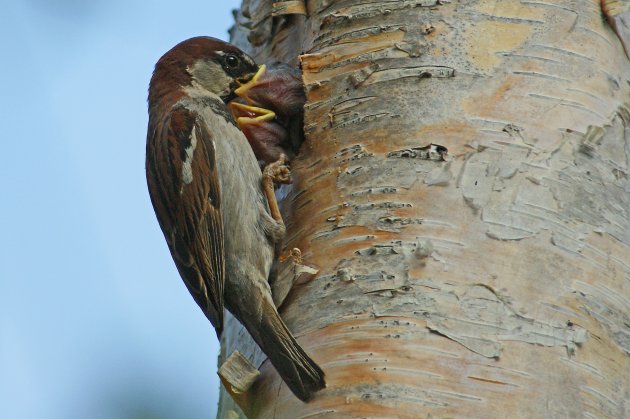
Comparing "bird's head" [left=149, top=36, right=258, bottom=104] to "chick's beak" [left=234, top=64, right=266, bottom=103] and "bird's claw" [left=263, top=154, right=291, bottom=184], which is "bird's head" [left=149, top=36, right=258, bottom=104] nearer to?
"chick's beak" [left=234, top=64, right=266, bottom=103]

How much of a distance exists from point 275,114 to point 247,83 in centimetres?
30

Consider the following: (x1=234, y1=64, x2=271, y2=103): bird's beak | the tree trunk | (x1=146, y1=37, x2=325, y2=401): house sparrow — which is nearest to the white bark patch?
(x1=146, y1=37, x2=325, y2=401): house sparrow

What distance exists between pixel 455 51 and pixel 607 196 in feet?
2.06

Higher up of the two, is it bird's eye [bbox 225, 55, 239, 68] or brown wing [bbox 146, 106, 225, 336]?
bird's eye [bbox 225, 55, 239, 68]

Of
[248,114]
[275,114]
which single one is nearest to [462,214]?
[275,114]

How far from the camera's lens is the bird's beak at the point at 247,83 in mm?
3594

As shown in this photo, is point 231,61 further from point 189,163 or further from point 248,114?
point 189,163

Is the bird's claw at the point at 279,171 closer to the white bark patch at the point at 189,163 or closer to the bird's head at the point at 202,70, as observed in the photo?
the white bark patch at the point at 189,163

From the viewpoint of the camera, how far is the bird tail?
2492mm

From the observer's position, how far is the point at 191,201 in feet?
11.1

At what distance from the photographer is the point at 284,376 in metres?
2.60

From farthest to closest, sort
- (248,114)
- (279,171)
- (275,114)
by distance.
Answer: (248,114)
(275,114)
(279,171)

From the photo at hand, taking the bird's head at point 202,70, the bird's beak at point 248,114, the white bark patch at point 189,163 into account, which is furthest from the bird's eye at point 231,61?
the white bark patch at point 189,163

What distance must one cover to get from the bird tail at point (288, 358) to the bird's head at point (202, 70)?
1.24 m
